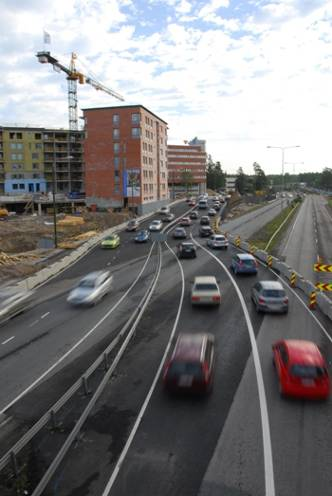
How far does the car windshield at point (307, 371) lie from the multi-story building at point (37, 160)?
99.8 metres

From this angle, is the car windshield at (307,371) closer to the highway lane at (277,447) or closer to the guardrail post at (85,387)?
the highway lane at (277,447)

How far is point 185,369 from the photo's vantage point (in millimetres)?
12195

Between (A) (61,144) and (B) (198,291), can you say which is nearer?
(B) (198,291)

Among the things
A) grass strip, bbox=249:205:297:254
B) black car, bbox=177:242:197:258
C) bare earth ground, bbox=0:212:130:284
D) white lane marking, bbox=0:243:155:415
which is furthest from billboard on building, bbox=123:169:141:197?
white lane marking, bbox=0:243:155:415

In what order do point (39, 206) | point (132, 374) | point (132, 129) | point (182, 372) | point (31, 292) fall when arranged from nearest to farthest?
point (182, 372) → point (132, 374) → point (31, 292) → point (132, 129) → point (39, 206)

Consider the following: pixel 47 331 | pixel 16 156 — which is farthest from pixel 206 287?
pixel 16 156

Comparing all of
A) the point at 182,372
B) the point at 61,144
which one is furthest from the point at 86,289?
the point at 61,144

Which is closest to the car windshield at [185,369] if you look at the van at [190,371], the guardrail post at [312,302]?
the van at [190,371]

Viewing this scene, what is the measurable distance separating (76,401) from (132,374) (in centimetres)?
234

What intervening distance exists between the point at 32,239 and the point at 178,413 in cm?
4707

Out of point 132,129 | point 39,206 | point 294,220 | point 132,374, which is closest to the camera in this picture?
point 132,374

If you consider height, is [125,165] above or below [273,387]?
above

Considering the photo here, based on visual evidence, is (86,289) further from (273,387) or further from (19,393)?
(273,387)

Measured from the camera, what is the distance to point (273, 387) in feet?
42.4
